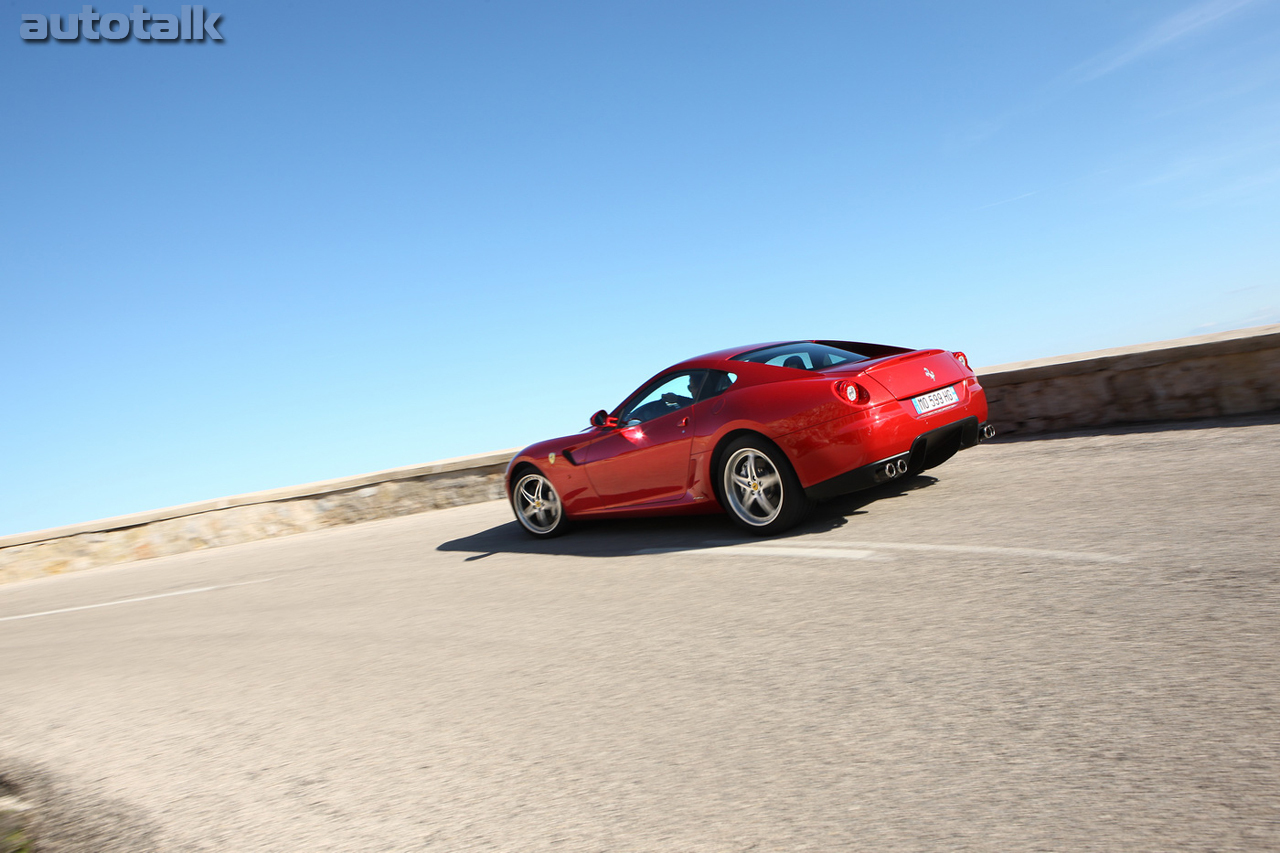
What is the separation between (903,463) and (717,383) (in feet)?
4.71

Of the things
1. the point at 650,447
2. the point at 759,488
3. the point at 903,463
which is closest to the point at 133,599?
the point at 650,447

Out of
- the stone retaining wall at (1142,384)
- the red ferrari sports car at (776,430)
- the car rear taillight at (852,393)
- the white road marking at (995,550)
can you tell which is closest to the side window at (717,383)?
the red ferrari sports car at (776,430)

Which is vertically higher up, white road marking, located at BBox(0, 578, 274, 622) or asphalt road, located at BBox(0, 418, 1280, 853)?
white road marking, located at BBox(0, 578, 274, 622)

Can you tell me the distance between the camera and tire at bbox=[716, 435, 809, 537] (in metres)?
5.98

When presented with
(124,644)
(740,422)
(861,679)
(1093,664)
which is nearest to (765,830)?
(861,679)

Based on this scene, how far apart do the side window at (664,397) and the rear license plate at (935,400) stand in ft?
5.00

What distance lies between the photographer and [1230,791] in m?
2.06

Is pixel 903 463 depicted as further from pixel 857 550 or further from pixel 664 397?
pixel 664 397

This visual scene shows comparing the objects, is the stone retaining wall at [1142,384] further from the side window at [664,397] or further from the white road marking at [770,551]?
the white road marking at [770,551]

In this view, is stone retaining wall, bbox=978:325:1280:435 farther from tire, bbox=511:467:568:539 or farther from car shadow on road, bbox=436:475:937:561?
tire, bbox=511:467:568:539

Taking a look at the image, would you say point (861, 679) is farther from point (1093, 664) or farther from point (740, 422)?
point (740, 422)

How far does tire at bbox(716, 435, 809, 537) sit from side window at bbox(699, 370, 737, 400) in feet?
1.41

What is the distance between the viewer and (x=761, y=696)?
3195 mm

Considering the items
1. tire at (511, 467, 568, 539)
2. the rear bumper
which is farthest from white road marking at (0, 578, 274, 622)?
the rear bumper
